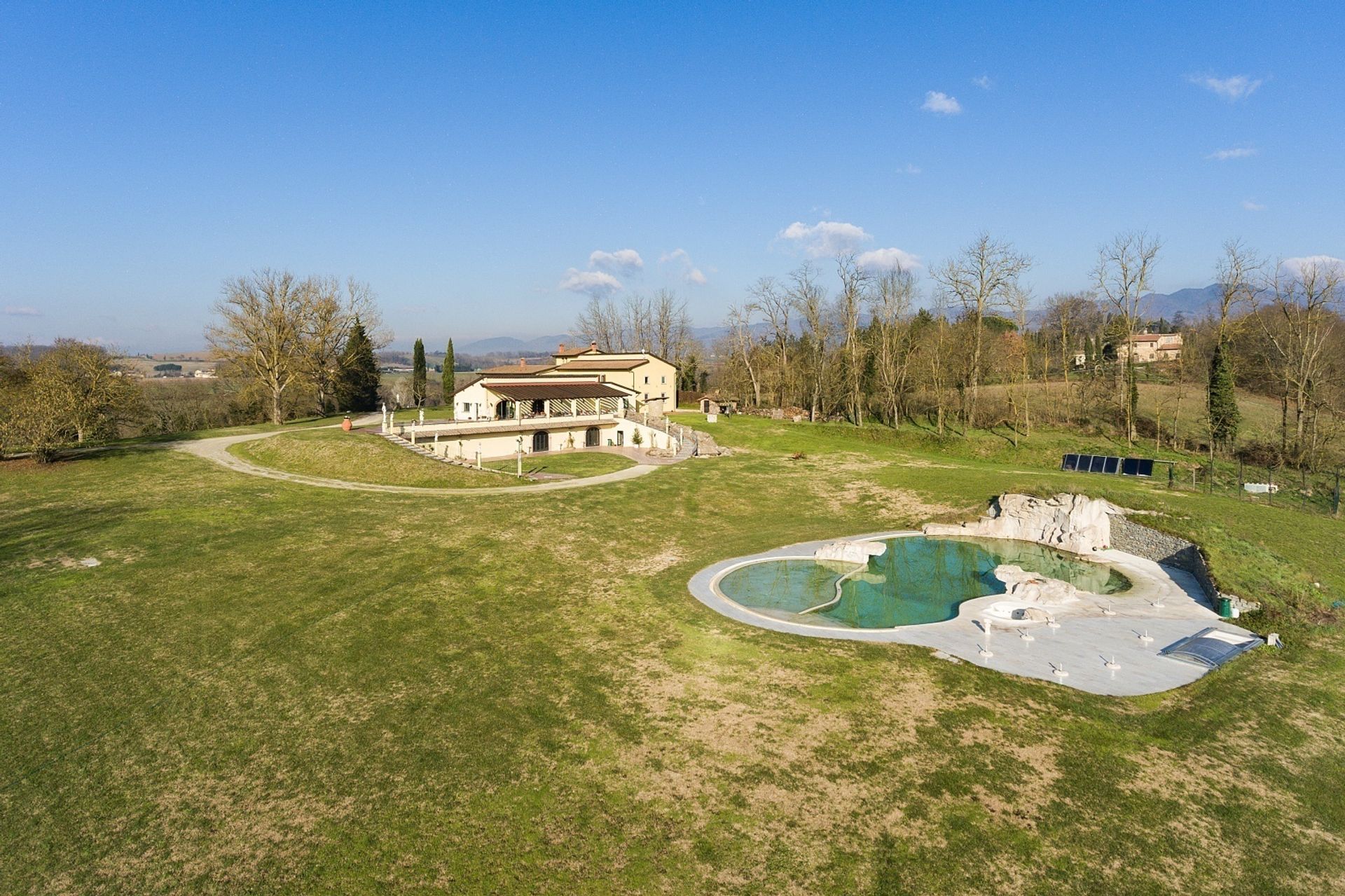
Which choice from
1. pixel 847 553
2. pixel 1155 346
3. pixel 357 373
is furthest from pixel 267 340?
pixel 1155 346

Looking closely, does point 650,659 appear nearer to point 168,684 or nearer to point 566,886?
point 566,886

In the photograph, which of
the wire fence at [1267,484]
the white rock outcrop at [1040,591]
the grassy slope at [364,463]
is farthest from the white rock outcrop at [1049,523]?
the grassy slope at [364,463]

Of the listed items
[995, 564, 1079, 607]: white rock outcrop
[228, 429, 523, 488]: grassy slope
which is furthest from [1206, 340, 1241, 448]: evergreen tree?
[228, 429, 523, 488]: grassy slope

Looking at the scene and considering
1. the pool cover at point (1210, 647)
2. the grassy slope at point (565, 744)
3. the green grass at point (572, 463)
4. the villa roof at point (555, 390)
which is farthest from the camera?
the villa roof at point (555, 390)

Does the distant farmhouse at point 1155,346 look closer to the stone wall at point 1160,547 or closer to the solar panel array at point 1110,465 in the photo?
the solar panel array at point 1110,465

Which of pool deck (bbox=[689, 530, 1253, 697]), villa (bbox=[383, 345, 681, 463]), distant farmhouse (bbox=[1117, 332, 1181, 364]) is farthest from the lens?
distant farmhouse (bbox=[1117, 332, 1181, 364])

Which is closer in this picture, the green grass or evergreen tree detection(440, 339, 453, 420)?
the green grass

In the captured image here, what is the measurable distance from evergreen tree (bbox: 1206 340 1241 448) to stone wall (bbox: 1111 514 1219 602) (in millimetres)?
24995

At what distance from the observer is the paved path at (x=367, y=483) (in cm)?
2942

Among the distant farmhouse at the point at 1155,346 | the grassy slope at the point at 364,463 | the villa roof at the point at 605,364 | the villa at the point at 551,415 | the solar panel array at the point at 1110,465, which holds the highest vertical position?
the distant farmhouse at the point at 1155,346

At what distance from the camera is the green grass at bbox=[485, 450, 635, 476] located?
119 ft

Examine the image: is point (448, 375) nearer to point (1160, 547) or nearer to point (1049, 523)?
point (1049, 523)

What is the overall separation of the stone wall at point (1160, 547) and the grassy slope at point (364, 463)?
90.5 feet

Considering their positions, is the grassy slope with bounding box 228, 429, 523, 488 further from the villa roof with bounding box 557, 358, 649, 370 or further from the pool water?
the villa roof with bounding box 557, 358, 649, 370
